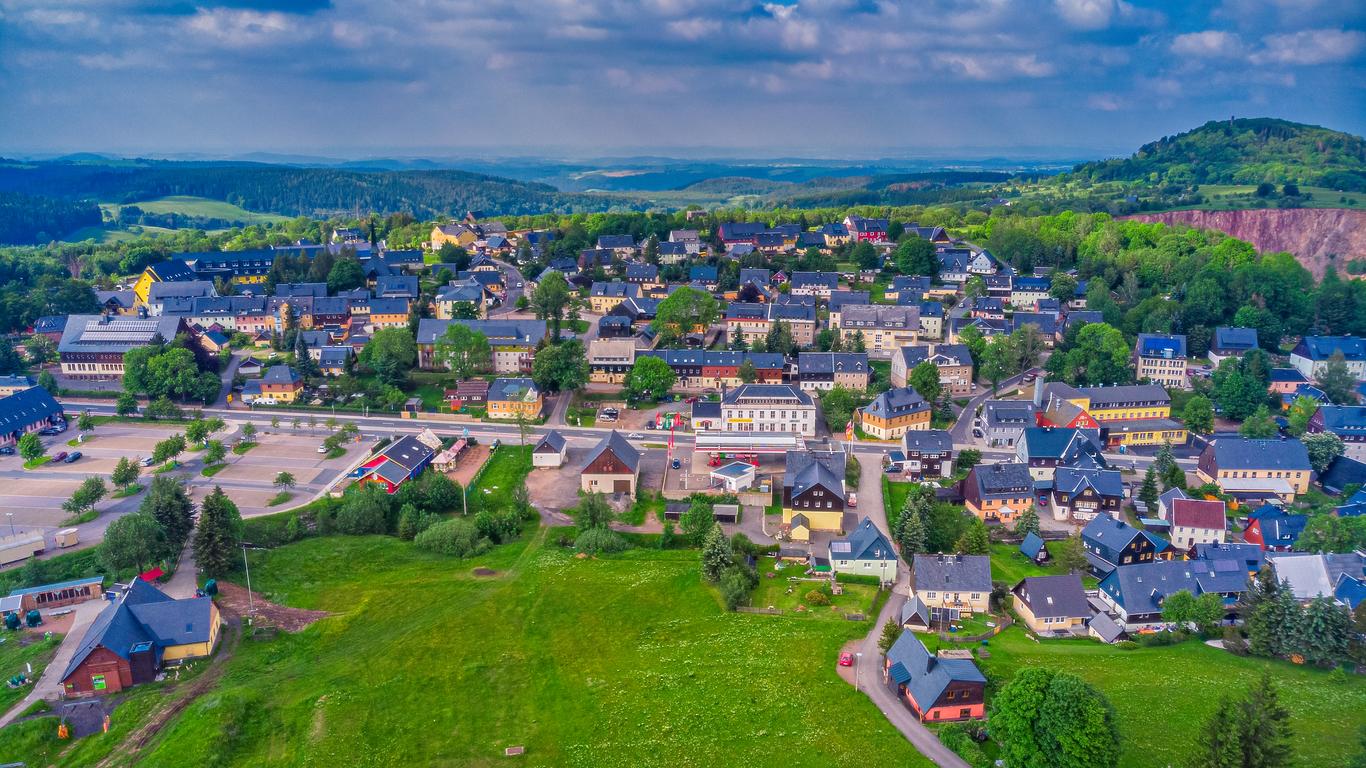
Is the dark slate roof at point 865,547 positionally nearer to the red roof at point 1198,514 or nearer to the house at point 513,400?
the red roof at point 1198,514

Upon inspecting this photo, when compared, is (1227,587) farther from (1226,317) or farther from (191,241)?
(191,241)

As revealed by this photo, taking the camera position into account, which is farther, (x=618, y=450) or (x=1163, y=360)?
(x=1163, y=360)

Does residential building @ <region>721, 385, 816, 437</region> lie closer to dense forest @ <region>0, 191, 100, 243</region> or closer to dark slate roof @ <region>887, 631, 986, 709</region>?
dark slate roof @ <region>887, 631, 986, 709</region>

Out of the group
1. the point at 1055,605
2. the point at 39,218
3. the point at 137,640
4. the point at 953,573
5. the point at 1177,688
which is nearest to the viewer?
the point at 1177,688

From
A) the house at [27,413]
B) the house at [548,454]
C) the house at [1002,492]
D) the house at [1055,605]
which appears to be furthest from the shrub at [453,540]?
the house at [27,413]

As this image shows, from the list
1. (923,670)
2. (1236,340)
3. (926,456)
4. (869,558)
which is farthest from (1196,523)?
(1236,340)

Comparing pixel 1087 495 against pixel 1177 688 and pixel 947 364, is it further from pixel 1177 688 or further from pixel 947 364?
pixel 947 364
